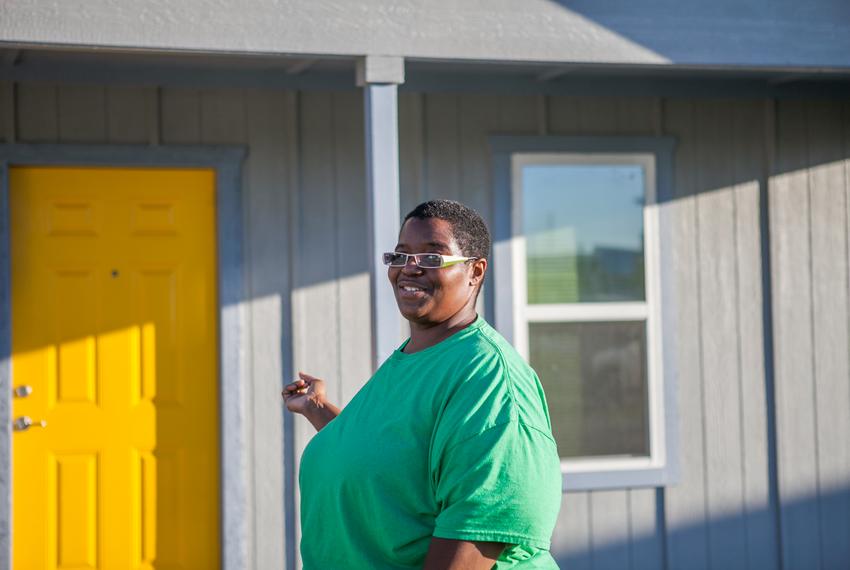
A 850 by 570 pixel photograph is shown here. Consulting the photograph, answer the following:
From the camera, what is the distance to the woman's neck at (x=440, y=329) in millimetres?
1971

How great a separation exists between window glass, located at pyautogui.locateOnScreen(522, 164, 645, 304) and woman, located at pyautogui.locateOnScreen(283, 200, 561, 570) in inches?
148

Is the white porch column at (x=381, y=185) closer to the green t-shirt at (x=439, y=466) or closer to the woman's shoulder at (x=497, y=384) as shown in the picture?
the green t-shirt at (x=439, y=466)

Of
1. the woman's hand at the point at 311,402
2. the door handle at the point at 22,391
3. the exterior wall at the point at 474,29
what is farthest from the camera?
the door handle at the point at 22,391

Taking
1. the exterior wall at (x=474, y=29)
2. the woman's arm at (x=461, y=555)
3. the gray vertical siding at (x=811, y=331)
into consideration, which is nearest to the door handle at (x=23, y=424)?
the exterior wall at (x=474, y=29)

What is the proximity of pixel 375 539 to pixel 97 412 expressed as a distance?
379 cm

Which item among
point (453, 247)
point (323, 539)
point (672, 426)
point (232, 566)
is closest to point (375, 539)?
point (323, 539)

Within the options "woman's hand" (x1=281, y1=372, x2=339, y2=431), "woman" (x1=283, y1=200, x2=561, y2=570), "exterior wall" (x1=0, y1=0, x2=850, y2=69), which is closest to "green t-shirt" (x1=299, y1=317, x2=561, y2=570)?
"woman" (x1=283, y1=200, x2=561, y2=570)

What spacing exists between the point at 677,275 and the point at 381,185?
2.15 m

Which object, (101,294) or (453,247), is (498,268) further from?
(453,247)

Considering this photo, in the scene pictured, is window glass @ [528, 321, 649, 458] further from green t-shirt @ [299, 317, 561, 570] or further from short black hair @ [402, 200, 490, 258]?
green t-shirt @ [299, 317, 561, 570]

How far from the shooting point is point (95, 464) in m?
5.30

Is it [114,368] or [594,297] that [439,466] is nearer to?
[114,368]

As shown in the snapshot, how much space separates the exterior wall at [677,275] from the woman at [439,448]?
350 cm

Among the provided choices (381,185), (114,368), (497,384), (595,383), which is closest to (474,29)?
(381,185)
